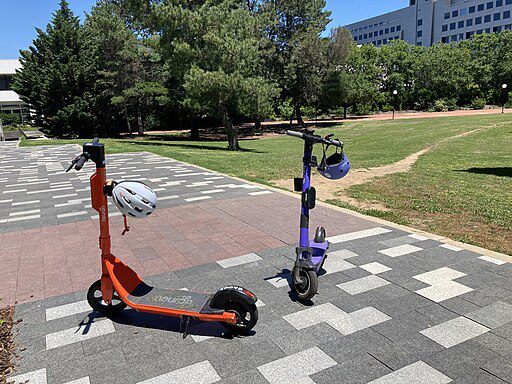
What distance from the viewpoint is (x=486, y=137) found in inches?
868

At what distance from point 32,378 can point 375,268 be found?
3.41 metres

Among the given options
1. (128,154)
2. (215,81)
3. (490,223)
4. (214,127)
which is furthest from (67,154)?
(214,127)

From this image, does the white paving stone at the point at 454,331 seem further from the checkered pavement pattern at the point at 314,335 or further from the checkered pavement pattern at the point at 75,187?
the checkered pavement pattern at the point at 75,187

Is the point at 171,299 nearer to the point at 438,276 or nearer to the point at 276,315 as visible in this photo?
the point at 276,315

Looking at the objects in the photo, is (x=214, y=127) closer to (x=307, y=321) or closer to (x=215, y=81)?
(x=215, y=81)

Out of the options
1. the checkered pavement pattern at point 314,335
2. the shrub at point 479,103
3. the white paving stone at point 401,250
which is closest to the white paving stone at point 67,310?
the checkered pavement pattern at point 314,335

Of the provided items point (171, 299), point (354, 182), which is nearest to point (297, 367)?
Result: point (171, 299)

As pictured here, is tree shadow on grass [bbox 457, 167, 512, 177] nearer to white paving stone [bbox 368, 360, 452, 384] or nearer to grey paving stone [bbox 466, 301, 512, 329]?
grey paving stone [bbox 466, 301, 512, 329]

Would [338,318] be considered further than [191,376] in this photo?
Yes

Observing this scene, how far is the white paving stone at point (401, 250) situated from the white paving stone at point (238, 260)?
160 centimetres

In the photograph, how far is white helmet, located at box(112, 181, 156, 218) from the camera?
121 inches

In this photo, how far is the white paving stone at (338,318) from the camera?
3.42m

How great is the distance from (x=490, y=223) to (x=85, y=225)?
6.42 meters

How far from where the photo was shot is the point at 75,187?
10.2 metres
